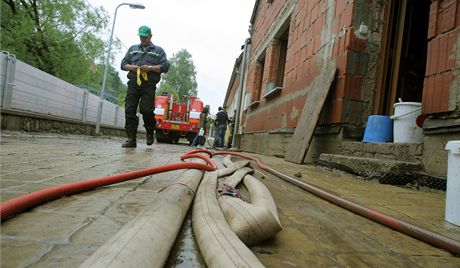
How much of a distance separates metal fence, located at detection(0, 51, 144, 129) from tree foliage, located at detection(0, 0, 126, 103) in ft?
15.8

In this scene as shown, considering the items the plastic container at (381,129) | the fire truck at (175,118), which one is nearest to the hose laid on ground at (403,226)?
the plastic container at (381,129)

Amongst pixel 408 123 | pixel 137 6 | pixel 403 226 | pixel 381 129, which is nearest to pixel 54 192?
pixel 403 226

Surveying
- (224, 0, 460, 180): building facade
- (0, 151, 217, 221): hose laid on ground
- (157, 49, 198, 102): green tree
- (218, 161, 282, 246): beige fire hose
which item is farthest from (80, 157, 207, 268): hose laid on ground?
(157, 49, 198, 102): green tree

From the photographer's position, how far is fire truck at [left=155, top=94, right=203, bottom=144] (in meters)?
13.0

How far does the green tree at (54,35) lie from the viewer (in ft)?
49.1

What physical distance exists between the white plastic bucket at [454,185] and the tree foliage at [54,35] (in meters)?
17.1

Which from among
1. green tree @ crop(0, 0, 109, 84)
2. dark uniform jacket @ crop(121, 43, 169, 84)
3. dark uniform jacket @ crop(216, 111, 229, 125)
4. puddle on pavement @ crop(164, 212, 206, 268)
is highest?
green tree @ crop(0, 0, 109, 84)

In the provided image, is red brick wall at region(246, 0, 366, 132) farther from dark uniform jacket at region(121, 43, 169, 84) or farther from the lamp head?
the lamp head

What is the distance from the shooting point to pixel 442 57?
2861 millimetres

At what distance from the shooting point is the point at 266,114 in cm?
800

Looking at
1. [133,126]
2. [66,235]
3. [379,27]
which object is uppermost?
[379,27]

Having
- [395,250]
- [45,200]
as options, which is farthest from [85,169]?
[395,250]

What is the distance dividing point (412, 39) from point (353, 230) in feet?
16.7

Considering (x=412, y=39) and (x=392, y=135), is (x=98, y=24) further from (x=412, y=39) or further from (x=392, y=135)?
(x=392, y=135)
